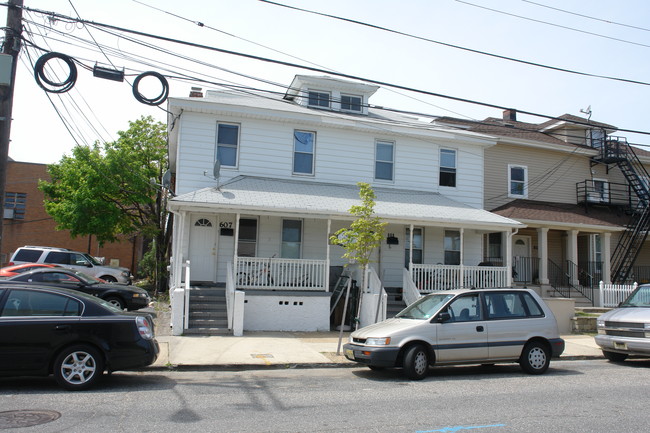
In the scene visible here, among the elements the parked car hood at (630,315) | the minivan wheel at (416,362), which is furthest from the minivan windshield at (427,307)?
the parked car hood at (630,315)

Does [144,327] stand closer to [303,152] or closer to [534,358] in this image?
[534,358]

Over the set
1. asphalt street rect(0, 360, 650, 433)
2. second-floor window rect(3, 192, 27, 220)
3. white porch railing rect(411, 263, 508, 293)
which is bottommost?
asphalt street rect(0, 360, 650, 433)

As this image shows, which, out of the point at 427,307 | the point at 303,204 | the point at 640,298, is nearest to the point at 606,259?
the point at 640,298

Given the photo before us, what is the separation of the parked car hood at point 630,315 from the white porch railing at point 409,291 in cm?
502

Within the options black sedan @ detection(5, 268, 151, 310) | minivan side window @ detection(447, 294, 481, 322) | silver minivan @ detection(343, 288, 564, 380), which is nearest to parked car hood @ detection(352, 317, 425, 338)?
silver minivan @ detection(343, 288, 564, 380)

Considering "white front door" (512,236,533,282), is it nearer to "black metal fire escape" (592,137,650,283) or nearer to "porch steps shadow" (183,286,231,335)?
"black metal fire escape" (592,137,650,283)

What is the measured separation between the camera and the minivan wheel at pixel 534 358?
9844 mm

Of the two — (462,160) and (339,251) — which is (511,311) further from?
(462,160)

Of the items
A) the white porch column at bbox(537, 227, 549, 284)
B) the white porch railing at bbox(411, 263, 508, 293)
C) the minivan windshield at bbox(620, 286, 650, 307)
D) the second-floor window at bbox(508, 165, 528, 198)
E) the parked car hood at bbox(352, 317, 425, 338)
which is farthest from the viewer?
the second-floor window at bbox(508, 165, 528, 198)

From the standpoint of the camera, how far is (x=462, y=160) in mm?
19594

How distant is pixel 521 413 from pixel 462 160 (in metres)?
13.7

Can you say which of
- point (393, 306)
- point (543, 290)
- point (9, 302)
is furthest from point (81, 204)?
point (543, 290)

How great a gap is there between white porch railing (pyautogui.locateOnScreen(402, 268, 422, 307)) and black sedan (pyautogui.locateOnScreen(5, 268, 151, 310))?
7.92 meters

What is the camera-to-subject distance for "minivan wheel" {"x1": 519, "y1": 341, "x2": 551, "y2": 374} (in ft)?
32.3
